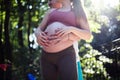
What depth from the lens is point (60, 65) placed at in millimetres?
3529

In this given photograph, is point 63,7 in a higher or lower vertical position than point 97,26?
higher

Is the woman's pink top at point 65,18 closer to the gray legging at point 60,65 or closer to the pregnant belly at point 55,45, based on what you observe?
the pregnant belly at point 55,45

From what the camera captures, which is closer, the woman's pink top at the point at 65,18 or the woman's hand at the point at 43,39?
the woman's hand at the point at 43,39

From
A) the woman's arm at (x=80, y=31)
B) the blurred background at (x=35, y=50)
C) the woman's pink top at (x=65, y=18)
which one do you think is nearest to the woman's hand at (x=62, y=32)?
the woman's arm at (x=80, y=31)

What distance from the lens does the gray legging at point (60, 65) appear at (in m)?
3.49

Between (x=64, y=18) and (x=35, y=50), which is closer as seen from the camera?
(x=64, y=18)

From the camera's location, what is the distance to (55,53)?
11.8 ft

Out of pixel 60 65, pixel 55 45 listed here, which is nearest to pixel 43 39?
pixel 55 45

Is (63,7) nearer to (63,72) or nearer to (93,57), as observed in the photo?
(63,72)

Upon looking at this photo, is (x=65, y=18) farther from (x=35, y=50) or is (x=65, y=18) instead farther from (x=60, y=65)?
(x=35, y=50)

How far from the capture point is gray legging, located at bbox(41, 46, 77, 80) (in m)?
3.49

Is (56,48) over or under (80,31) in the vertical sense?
under

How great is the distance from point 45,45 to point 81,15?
1.50ft

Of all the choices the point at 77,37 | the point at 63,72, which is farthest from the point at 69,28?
the point at 63,72
